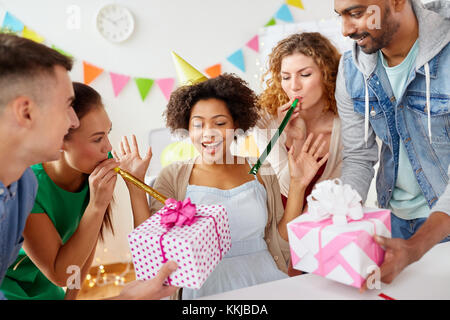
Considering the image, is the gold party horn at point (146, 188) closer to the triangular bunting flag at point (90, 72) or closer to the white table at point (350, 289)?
the white table at point (350, 289)

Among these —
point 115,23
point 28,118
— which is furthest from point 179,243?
point 115,23

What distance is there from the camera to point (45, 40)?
2.54 meters

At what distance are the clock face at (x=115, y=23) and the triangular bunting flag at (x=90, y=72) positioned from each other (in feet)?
0.70

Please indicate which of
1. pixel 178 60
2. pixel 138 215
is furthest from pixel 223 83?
pixel 138 215

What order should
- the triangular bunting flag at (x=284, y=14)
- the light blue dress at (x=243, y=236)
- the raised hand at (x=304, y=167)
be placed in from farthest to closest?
A: the triangular bunting flag at (x=284, y=14)
the raised hand at (x=304, y=167)
the light blue dress at (x=243, y=236)

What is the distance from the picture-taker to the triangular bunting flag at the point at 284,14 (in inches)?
110

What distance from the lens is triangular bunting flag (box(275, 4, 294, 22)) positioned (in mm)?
2789

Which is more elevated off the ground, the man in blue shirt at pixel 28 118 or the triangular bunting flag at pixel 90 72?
the triangular bunting flag at pixel 90 72

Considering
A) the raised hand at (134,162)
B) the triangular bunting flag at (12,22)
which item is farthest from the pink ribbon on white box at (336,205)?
the triangular bunting flag at (12,22)

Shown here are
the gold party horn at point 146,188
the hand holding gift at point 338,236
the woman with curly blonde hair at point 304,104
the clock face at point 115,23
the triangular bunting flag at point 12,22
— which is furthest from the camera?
the clock face at point 115,23
